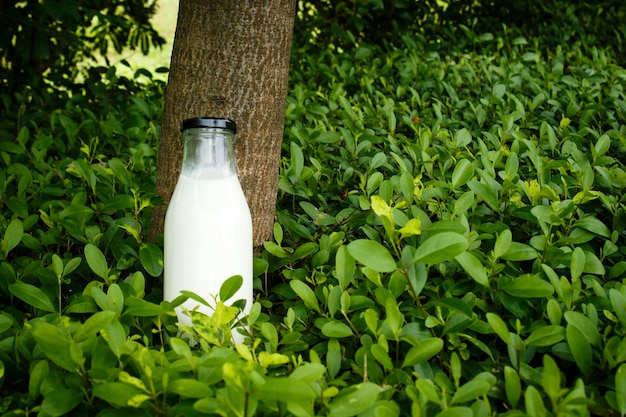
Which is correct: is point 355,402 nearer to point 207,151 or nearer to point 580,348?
point 580,348

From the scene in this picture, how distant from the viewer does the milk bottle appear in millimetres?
1364

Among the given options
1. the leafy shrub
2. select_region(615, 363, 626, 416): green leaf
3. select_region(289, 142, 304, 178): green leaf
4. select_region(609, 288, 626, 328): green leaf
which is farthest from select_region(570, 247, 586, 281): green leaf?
the leafy shrub

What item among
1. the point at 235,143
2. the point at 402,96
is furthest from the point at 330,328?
the point at 402,96

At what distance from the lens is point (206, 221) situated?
1.35 m

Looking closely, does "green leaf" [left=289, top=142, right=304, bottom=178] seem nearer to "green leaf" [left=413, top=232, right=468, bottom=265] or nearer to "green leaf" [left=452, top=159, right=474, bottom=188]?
"green leaf" [left=452, top=159, right=474, bottom=188]

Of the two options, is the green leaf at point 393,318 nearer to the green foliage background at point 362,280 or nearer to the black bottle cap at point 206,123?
the green foliage background at point 362,280

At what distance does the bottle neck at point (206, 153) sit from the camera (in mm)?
1403

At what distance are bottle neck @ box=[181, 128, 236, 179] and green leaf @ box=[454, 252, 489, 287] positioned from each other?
23.3 inches

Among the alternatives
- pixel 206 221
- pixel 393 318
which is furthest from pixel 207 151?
pixel 393 318

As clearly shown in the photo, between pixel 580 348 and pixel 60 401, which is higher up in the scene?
pixel 580 348

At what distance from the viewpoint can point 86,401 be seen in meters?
1.15

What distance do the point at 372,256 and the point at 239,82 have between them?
2.55 feet

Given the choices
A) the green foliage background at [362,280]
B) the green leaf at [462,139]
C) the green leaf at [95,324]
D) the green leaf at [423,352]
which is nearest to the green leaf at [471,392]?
the green foliage background at [362,280]

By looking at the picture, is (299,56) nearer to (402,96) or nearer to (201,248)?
(402,96)
